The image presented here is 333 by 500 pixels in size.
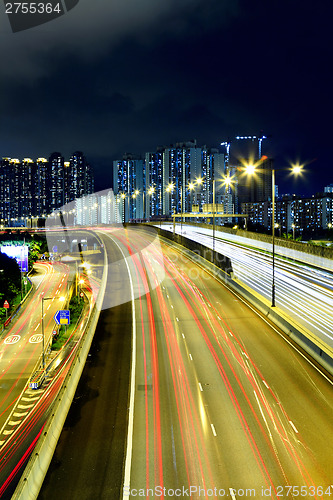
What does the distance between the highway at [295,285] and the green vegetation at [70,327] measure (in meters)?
18.6

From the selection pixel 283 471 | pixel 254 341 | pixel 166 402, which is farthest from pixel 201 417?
pixel 254 341

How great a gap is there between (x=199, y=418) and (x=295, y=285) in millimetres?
24132

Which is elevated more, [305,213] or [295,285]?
[305,213]

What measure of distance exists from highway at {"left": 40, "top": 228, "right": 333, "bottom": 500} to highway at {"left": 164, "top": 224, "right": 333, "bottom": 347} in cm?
303

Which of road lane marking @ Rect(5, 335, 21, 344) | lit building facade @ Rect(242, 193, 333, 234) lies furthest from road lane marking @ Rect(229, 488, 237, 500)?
lit building facade @ Rect(242, 193, 333, 234)

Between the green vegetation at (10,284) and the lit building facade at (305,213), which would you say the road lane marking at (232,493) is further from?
the lit building facade at (305,213)

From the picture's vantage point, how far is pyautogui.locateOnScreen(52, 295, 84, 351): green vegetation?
35.7 metres

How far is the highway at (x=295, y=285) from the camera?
26297 mm

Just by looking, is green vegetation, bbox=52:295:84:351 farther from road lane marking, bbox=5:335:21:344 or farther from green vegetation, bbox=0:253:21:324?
green vegetation, bbox=0:253:21:324

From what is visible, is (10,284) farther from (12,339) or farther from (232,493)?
(232,493)

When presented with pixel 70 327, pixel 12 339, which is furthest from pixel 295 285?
pixel 12 339

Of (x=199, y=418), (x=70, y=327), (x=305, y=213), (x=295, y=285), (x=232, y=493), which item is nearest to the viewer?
(x=232, y=493)

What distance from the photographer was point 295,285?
36375mm

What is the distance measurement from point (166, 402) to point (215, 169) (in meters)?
185
